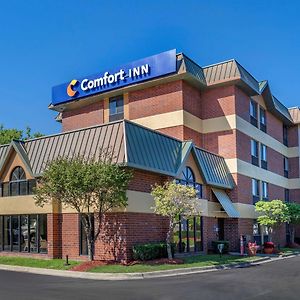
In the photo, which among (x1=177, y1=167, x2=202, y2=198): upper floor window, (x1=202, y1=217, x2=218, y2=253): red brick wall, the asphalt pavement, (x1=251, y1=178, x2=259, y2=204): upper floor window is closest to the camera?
the asphalt pavement

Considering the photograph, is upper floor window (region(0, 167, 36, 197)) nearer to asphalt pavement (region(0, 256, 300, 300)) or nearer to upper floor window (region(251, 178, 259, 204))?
asphalt pavement (region(0, 256, 300, 300))

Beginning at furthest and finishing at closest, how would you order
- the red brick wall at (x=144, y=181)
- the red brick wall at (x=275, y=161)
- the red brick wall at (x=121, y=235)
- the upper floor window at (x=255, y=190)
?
the red brick wall at (x=275, y=161) < the upper floor window at (x=255, y=190) < the red brick wall at (x=144, y=181) < the red brick wall at (x=121, y=235)

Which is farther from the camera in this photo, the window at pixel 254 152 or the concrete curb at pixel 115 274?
the window at pixel 254 152

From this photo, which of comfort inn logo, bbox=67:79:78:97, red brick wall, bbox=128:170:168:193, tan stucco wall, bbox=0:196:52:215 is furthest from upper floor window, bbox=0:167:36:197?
comfort inn logo, bbox=67:79:78:97

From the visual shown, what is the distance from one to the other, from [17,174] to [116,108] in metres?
11.2

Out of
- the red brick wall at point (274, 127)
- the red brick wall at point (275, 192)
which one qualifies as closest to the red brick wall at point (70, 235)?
the red brick wall at point (275, 192)

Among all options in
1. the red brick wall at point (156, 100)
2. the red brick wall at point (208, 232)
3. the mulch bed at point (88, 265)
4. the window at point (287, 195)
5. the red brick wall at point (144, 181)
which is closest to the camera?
the mulch bed at point (88, 265)

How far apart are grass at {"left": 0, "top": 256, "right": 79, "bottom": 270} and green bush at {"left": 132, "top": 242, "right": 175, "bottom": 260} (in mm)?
2903

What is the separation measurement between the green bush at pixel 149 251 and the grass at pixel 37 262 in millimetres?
2903

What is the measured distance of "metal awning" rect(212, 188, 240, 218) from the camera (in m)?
29.5

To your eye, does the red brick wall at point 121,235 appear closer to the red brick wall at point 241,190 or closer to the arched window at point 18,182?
the arched window at point 18,182

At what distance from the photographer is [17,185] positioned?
25.6m

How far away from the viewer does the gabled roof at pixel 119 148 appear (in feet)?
71.3

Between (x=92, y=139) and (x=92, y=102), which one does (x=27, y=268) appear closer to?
(x=92, y=139)
